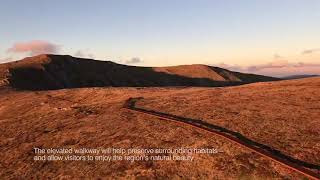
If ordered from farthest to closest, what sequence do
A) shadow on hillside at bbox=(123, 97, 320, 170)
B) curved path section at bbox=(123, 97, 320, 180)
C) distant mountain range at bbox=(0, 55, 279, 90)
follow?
distant mountain range at bbox=(0, 55, 279, 90), shadow on hillside at bbox=(123, 97, 320, 170), curved path section at bbox=(123, 97, 320, 180)

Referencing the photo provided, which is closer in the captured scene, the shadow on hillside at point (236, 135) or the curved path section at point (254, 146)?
the curved path section at point (254, 146)

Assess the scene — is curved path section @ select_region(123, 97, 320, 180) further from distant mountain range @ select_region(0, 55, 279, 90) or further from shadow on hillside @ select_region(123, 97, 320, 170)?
distant mountain range @ select_region(0, 55, 279, 90)

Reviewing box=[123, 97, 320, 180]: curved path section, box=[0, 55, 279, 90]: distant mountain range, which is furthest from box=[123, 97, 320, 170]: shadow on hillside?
box=[0, 55, 279, 90]: distant mountain range

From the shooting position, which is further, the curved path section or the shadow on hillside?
the shadow on hillside

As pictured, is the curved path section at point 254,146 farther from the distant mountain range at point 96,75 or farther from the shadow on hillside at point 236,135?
the distant mountain range at point 96,75

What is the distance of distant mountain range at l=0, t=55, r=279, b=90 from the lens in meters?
72.9

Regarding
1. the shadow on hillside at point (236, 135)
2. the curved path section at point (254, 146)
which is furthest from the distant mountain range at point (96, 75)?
the curved path section at point (254, 146)

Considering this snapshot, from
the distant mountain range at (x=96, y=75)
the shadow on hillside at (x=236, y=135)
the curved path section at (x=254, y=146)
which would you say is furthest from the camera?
the distant mountain range at (x=96, y=75)

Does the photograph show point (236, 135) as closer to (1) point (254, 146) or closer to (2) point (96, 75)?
(1) point (254, 146)

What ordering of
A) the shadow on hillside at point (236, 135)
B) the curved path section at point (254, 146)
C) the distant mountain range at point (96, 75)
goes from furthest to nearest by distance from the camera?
the distant mountain range at point (96, 75)
the shadow on hillside at point (236, 135)
the curved path section at point (254, 146)

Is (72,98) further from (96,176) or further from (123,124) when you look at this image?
(96,176)

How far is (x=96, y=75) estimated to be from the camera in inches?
3620

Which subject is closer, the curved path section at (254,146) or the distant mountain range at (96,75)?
the curved path section at (254,146)

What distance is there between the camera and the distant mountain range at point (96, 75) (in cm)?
7288
